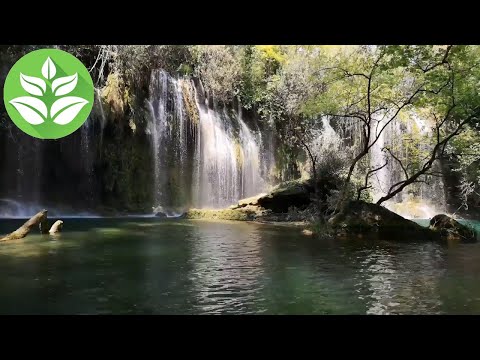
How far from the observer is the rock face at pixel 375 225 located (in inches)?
352

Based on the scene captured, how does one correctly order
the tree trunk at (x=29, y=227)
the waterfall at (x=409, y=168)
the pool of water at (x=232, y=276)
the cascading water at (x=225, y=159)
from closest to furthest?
the pool of water at (x=232, y=276) < the tree trunk at (x=29, y=227) < the waterfall at (x=409, y=168) < the cascading water at (x=225, y=159)

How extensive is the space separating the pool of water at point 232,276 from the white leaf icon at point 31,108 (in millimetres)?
1763

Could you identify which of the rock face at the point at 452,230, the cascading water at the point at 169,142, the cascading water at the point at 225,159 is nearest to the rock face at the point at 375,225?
the rock face at the point at 452,230

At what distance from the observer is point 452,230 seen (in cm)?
898

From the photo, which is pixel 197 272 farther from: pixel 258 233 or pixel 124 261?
pixel 258 233

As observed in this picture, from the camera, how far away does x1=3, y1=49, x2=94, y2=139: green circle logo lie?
18.4 ft

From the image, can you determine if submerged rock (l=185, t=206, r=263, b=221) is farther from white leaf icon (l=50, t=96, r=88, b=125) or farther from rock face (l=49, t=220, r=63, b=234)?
white leaf icon (l=50, t=96, r=88, b=125)

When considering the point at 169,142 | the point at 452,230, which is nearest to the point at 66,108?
the point at 452,230

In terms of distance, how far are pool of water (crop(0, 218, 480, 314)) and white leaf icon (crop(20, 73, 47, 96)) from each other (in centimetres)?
205

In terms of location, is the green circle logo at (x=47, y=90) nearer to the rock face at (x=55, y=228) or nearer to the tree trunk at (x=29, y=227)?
the tree trunk at (x=29, y=227)

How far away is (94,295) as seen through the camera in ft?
15.8

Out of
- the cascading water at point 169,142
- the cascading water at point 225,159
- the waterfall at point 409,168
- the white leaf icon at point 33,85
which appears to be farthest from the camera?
the cascading water at point 225,159
